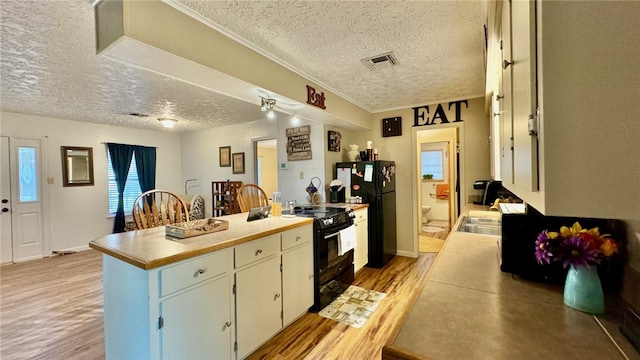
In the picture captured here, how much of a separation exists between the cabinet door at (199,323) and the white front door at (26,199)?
15.7 ft

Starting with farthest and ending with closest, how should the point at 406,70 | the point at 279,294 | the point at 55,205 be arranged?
the point at 55,205 → the point at 406,70 → the point at 279,294

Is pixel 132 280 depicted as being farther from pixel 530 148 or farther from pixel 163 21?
pixel 530 148

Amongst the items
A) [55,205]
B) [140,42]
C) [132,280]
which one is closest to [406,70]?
[140,42]

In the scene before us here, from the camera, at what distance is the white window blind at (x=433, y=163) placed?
6.86 meters

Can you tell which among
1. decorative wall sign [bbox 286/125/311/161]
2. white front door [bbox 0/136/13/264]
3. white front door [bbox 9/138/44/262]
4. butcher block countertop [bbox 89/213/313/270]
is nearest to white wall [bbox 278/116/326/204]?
decorative wall sign [bbox 286/125/311/161]

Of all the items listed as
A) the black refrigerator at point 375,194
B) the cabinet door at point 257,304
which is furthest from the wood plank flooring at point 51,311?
the black refrigerator at point 375,194

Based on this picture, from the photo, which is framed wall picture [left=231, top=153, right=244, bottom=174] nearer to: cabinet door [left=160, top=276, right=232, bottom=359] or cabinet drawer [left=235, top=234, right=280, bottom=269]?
cabinet drawer [left=235, top=234, right=280, bottom=269]

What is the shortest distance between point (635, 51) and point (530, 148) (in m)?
0.23

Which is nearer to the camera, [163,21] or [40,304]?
[163,21]

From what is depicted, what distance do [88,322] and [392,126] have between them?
13.8ft

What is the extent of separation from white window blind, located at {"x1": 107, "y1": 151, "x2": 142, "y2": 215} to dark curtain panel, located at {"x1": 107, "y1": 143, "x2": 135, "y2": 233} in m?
0.09

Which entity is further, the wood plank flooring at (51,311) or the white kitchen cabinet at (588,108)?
the wood plank flooring at (51,311)

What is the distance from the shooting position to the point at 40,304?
271 cm

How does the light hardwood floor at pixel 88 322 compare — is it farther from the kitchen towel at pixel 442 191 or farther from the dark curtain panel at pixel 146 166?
the kitchen towel at pixel 442 191
